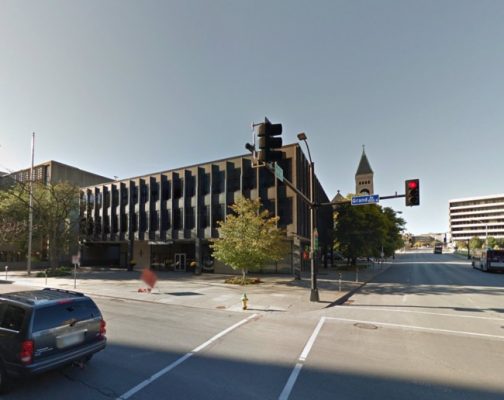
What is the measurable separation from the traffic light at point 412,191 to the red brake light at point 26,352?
12.2 m

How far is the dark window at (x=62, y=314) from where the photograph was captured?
201 inches

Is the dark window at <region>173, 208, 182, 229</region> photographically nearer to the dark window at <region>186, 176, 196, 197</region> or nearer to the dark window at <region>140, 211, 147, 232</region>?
the dark window at <region>186, 176, 196, 197</region>

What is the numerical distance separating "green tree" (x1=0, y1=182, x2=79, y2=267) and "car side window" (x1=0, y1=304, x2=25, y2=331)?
3288 centimetres

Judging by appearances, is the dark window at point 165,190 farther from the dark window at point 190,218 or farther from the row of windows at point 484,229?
the row of windows at point 484,229

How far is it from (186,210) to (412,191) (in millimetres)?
26618

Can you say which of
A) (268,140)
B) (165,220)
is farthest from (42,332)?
(165,220)

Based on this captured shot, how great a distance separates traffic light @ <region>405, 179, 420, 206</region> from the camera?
39.1ft

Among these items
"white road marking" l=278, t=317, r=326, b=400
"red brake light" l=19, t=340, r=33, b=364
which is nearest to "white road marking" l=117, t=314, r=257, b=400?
"red brake light" l=19, t=340, r=33, b=364

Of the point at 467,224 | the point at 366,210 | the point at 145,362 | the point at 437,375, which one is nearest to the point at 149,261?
the point at 366,210

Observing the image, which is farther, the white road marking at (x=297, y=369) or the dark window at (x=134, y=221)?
the dark window at (x=134, y=221)

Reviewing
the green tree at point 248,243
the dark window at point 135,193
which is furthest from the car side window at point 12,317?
the dark window at point 135,193

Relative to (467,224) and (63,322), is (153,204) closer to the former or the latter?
(63,322)

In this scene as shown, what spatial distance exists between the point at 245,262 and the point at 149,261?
24130mm

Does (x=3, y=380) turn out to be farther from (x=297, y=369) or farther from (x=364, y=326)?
(x=364, y=326)
